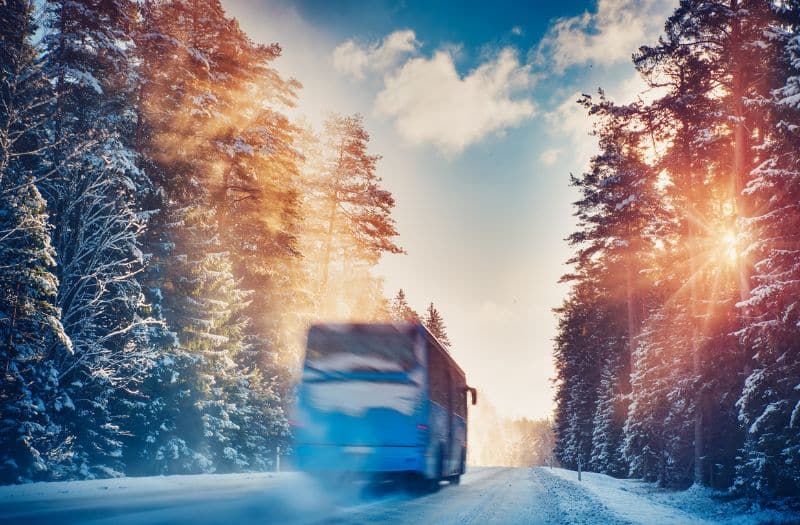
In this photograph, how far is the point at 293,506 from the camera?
8078 mm

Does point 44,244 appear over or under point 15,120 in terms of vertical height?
under

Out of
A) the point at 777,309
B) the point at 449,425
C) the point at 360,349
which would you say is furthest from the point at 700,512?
the point at 360,349

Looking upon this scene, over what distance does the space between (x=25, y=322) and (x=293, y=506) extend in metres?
7.26

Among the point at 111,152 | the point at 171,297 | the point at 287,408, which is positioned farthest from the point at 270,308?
the point at 111,152

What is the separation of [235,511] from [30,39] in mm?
12470

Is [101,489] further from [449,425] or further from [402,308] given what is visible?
[402,308]

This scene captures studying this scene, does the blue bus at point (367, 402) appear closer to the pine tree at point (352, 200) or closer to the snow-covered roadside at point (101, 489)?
the snow-covered roadside at point (101, 489)

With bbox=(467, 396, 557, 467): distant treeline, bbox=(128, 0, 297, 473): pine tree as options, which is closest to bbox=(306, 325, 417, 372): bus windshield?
bbox=(128, 0, 297, 473): pine tree

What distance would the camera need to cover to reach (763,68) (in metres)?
14.4

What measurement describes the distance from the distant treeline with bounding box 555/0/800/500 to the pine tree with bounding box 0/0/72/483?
14.1 metres

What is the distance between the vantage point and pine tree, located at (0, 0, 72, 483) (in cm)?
1021

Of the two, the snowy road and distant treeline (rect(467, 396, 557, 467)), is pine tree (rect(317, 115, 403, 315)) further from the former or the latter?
distant treeline (rect(467, 396, 557, 467))

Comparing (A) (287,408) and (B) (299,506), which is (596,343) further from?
(B) (299,506)

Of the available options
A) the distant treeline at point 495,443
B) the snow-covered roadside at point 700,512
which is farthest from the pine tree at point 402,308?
the distant treeline at point 495,443
